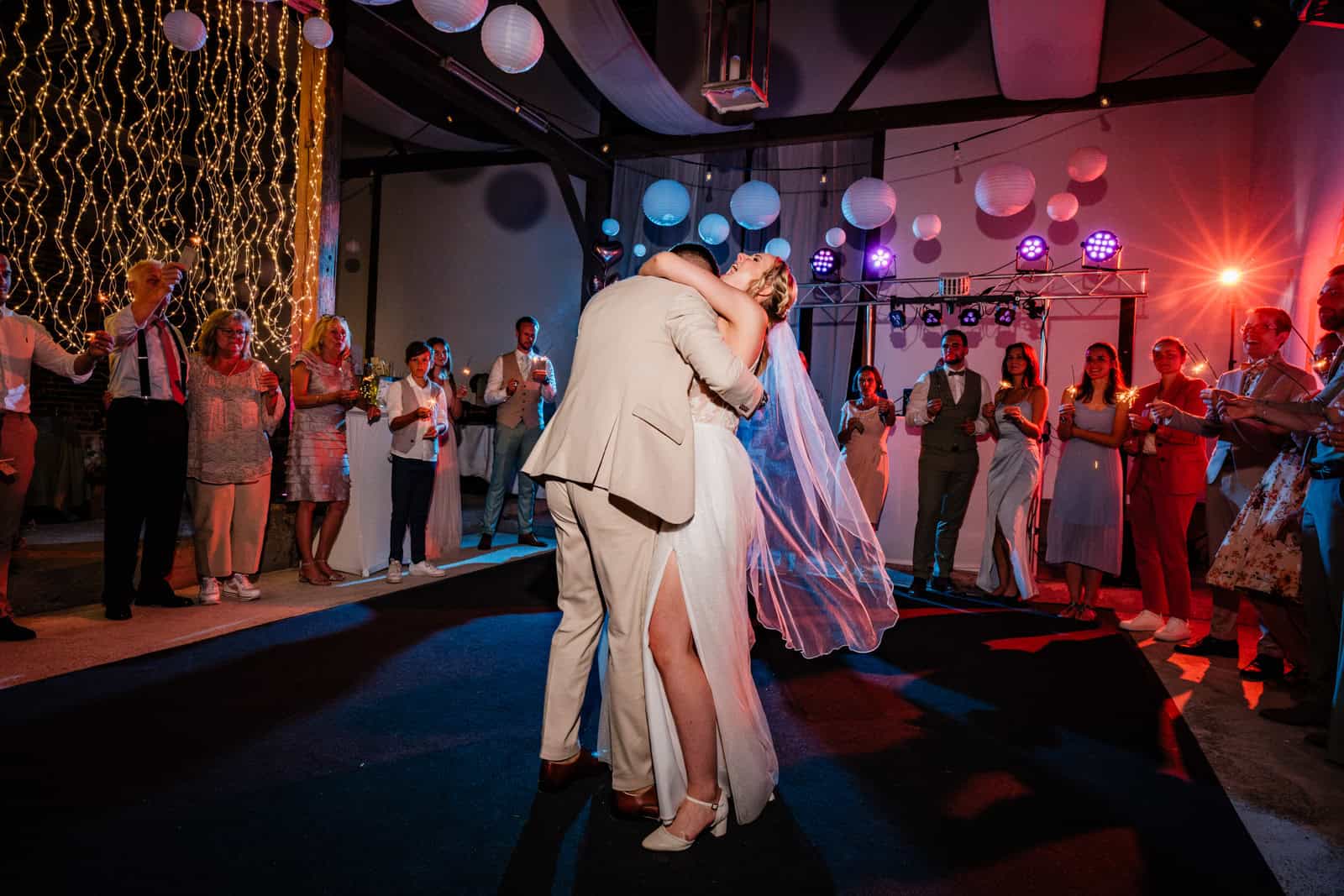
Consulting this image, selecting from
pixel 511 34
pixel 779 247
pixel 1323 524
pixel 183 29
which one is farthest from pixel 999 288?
pixel 183 29

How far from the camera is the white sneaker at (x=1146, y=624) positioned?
16.4ft

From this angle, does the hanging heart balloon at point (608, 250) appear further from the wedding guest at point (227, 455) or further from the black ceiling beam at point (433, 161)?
the wedding guest at point (227, 455)

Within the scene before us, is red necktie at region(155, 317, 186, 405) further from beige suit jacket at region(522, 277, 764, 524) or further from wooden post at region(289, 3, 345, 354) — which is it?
beige suit jacket at region(522, 277, 764, 524)

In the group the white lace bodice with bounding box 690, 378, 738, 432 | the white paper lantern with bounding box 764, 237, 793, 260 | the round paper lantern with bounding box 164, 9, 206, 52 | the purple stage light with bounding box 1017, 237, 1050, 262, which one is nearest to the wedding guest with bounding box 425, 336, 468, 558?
the round paper lantern with bounding box 164, 9, 206, 52

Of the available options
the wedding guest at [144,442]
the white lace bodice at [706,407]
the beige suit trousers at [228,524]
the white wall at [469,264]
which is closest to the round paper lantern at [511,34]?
the wedding guest at [144,442]

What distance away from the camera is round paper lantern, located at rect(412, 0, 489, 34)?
4738 mm

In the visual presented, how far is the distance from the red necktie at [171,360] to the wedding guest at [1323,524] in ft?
16.0

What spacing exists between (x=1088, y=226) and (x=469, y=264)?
25.3ft

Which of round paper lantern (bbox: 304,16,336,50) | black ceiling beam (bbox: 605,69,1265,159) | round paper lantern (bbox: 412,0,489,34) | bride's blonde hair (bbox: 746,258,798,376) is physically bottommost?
bride's blonde hair (bbox: 746,258,798,376)

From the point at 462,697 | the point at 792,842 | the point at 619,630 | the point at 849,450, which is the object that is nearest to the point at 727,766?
the point at 792,842

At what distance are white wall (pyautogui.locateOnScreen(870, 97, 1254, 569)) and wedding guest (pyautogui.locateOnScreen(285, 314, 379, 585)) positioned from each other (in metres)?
5.06

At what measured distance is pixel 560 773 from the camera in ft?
7.50

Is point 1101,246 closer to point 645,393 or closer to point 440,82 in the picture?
point 440,82

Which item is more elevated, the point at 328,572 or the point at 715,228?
the point at 715,228
